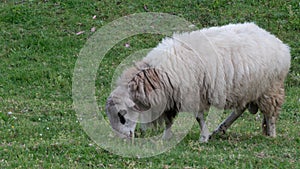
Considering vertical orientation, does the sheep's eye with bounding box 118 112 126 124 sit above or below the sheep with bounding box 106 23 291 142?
below

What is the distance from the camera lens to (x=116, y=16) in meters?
16.6

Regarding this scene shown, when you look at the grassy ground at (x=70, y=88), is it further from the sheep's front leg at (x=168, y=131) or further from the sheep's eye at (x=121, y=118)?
the sheep's eye at (x=121, y=118)

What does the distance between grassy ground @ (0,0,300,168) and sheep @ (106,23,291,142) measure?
1.89ft

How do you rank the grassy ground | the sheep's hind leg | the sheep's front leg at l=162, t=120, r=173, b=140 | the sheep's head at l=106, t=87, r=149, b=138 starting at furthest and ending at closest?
1. the sheep's hind leg
2. the sheep's front leg at l=162, t=120, r=173, b=140
3. the sheep's head at l=106, t=87, r=149, b=138
4. the grassy ground

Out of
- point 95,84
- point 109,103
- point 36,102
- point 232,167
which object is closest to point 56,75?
point 95,84

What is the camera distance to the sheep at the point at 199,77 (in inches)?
340

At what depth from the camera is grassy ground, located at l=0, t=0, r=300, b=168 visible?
7617mm

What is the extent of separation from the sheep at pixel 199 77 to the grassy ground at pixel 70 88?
0.58 m

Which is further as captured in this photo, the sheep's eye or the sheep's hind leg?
the sheep's hind leg

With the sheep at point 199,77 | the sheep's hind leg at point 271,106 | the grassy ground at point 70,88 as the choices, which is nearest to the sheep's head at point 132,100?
the sheep at point 199,77

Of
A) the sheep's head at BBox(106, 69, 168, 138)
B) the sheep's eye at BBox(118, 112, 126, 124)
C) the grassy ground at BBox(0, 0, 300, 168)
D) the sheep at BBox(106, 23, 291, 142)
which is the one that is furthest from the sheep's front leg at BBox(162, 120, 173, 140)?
the sheep's eye at BBox(118, 112, 126, 124)

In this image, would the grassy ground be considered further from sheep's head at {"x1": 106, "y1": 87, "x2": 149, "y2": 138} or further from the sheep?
the sheep

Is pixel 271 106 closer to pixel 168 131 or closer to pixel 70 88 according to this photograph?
pixel 168 131

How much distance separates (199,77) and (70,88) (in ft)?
17.1
